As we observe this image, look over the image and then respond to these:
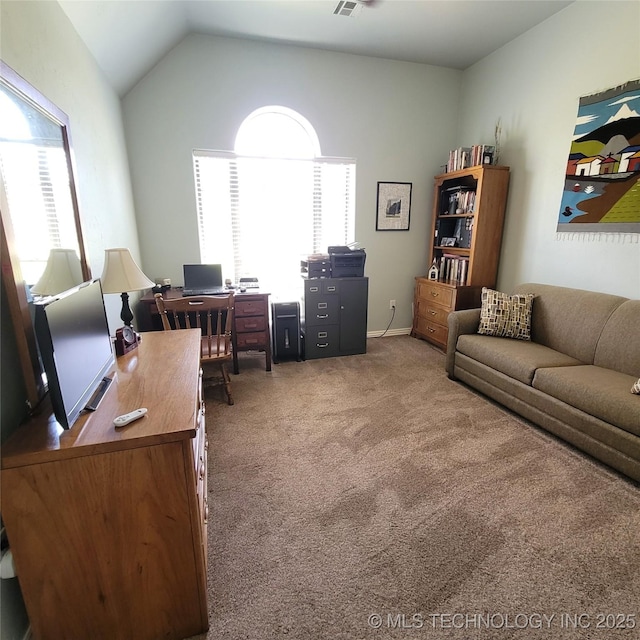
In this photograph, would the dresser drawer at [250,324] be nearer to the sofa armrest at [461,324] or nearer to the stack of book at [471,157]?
the sofa armrest at [461,324]

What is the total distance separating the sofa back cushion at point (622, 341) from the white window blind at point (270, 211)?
246cm

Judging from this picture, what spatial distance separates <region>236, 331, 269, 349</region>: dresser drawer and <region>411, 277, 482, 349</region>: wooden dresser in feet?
6.02

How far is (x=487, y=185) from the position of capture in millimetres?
A: 3250

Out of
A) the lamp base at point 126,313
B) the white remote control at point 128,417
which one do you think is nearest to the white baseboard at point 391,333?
the lamp base at point 126,313

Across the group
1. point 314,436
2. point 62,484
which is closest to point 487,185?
point 314,436

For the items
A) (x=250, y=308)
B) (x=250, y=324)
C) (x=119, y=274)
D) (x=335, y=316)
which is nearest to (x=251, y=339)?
(x=250, y=324)

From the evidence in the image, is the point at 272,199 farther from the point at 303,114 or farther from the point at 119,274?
the point at 119,274

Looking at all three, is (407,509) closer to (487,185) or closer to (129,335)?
(129,335)

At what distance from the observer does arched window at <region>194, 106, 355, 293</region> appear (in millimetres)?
3432

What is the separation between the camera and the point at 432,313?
12.6ft

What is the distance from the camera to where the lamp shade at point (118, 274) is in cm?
168

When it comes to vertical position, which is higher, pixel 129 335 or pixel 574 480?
pixel 129 335

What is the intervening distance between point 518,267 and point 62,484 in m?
3.69

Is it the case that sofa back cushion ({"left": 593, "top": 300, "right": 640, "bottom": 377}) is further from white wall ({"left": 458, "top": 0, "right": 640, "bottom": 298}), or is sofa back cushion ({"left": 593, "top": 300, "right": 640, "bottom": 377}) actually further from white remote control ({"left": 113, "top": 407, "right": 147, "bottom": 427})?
white remote control ({"left": 113, "top": 407, "right": 147, "bottom": 427})
